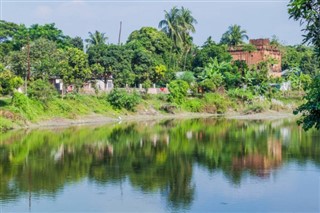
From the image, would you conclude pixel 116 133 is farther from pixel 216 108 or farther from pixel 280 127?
pixel 216 108

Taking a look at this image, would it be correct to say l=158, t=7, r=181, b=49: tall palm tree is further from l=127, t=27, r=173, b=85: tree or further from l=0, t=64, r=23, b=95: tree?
l=0, t=64, r=23, b=95: tree

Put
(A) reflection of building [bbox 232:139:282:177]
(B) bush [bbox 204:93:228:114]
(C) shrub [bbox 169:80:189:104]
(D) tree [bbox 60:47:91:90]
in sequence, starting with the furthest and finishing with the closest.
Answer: (B) bush [bbox 204:93:228:114], (C) shrub [bbox 169:80:189:104], (D) tree [bbox 60:47:91:90], (A) reflection of building [bbox 232:139:282:177]

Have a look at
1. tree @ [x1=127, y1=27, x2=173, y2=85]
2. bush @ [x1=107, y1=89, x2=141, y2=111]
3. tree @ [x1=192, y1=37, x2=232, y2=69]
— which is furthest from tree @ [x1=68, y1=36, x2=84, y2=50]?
bush @ [x1=107, y1=89, x2=141, y2=111]

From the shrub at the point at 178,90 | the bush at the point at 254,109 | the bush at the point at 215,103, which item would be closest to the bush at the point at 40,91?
the shrub at the point at 178,90

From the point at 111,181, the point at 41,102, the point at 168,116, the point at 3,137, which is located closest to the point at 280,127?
the point at 168,116

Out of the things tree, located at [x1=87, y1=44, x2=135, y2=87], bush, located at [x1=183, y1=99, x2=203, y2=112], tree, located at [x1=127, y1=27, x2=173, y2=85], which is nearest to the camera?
tree, located at [x1=87, y1=44, x2=135, y2=87]

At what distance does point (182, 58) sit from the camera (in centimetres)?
8881

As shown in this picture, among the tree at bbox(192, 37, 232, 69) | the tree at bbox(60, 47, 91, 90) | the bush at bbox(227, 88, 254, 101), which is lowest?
the bush at bbox(227, 88, 254, 101)

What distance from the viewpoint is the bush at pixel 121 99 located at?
63.2 metres

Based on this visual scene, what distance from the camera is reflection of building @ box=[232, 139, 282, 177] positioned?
30453mm

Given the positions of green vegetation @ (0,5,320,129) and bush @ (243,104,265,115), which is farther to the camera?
bush @ (243,104,265,115)

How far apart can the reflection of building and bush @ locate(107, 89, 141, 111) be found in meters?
27.0

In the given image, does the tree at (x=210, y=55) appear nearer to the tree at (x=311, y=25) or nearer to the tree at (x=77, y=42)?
the tree at (x=77, y=42)

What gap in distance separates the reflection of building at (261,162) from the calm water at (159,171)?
0.17 ft
